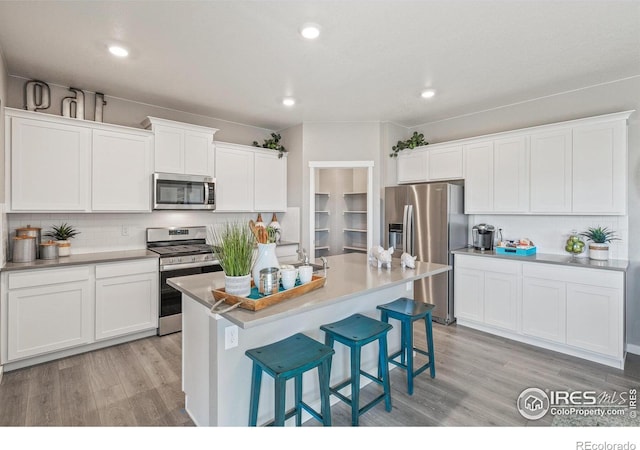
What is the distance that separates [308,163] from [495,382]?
11.2 feet

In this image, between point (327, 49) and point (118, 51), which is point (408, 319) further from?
point (118, 51)

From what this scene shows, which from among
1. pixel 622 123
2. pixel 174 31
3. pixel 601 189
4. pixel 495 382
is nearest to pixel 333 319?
pixel 495 382

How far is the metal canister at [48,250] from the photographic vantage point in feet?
10.3

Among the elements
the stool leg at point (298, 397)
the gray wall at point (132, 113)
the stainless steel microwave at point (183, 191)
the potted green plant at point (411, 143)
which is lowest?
the stool leg at point (298, 397)

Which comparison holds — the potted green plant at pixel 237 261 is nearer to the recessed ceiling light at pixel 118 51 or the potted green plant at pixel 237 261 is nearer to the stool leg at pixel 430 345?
the stool leg at pixel 430 345

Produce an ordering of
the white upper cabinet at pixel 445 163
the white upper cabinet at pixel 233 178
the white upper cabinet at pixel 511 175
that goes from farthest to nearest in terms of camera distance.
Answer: the white upper cabinet at pixel 233 178
the white upper cabinet at pixel 445 163
the white upper cabinet at pixel 511 175

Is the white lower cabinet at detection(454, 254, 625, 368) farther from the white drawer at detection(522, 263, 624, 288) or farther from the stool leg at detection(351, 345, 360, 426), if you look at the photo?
the stool leg at detection(351, 345, 360, 426)

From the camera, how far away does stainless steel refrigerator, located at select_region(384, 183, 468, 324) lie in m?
3.99

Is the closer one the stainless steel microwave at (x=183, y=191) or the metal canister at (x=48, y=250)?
the metal canister at (x=48, y=250)

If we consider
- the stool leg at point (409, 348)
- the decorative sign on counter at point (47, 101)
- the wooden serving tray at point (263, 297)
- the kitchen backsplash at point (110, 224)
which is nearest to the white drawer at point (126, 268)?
the kitchen backsplash at point (110, 224)

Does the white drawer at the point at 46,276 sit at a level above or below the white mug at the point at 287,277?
below

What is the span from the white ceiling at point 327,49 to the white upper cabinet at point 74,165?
49 centimetres

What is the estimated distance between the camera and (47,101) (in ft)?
10.8

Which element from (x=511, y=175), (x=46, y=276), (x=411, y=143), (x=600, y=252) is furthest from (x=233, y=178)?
(x=600, y=252)
